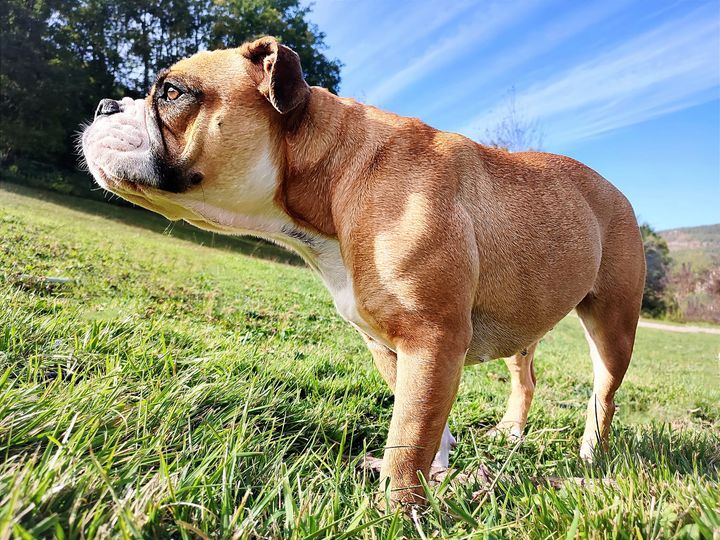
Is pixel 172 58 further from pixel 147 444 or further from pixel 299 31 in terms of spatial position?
pixel 147 444

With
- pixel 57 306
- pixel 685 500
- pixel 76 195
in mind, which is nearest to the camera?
pixel 685 500

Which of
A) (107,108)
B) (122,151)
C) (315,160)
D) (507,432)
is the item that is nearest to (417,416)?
(315,160)

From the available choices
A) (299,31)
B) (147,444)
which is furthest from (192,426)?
(299,31)

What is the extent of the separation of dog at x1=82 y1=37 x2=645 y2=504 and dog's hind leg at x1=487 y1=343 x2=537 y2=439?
60cm

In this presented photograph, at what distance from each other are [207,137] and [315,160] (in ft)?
1.90

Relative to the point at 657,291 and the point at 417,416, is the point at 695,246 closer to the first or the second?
the point at 657,291

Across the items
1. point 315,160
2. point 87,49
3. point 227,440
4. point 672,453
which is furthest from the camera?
point 87,49

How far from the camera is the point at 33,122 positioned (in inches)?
922

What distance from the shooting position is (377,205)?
2.27 meters

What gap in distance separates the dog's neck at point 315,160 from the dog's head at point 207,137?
0.22ft

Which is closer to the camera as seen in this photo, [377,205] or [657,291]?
[377,205]

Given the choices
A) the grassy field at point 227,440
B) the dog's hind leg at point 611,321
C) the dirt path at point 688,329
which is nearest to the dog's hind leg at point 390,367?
the grassy field at point 227,440

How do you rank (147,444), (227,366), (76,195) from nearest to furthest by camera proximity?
(147,444)
(227,366)
(76,195)

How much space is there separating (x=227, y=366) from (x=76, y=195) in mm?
21506
